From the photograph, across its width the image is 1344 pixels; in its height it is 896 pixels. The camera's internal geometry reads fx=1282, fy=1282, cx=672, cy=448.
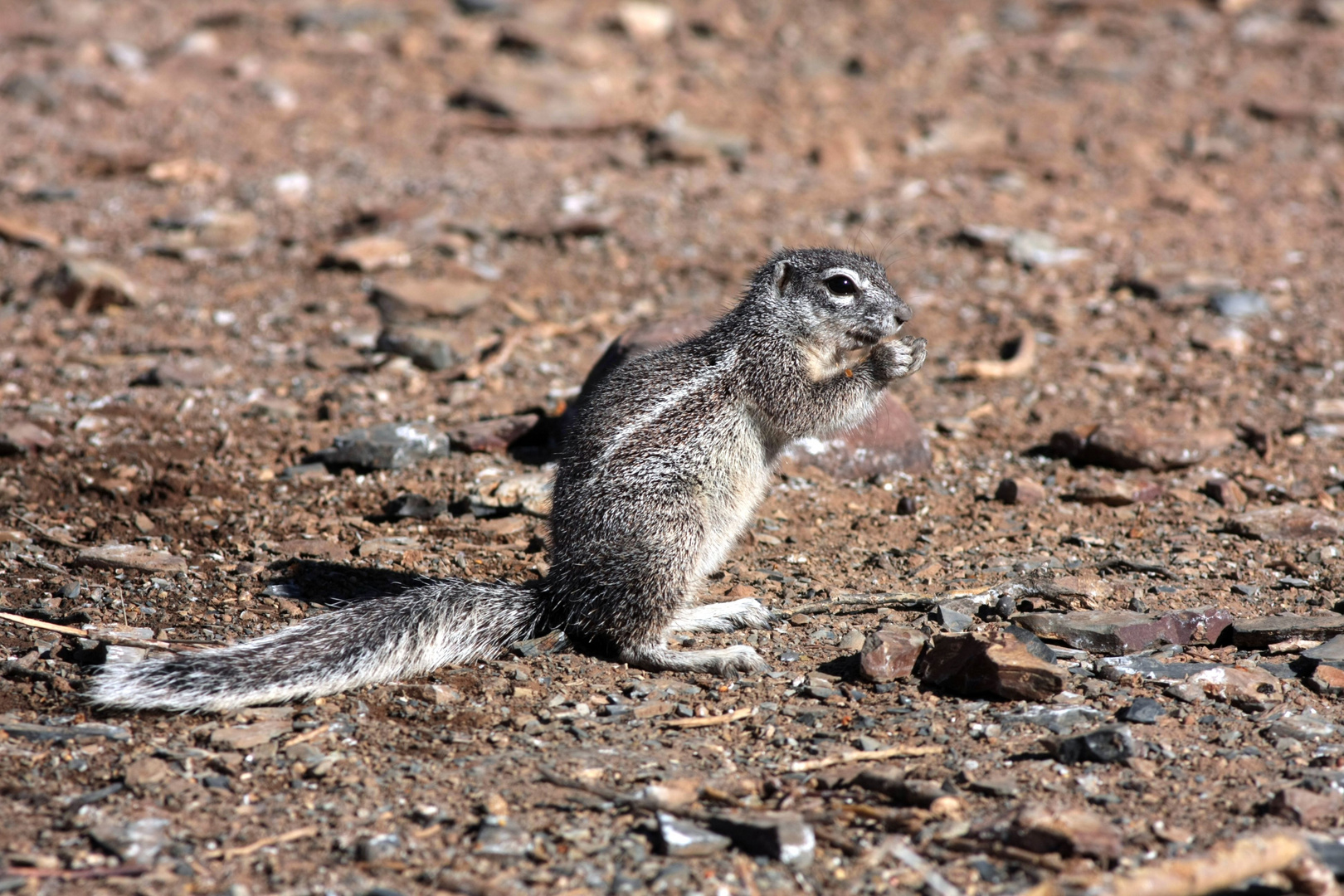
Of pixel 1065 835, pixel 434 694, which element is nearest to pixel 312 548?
pixel 434 694

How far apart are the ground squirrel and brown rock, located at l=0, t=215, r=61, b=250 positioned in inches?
241

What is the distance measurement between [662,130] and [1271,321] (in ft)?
18.0

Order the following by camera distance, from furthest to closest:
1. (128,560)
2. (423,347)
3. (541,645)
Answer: (423,347) → (128,560) → (541,645)

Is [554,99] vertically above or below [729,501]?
above

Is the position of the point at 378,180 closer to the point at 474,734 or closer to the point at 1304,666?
the point at 474,734

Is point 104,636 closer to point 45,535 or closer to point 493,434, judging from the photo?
point 45,535

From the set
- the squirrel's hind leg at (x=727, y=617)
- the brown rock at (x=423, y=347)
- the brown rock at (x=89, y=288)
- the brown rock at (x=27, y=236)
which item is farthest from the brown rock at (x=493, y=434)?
the brown rock at (x=27, y=236)

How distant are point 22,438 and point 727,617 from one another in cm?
414

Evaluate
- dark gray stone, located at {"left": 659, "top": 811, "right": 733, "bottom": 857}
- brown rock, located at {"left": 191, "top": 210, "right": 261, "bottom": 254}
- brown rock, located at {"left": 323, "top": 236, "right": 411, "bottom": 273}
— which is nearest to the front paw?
dark gray stone, located at {"left": 659, "top": 811, "right": 733, "bottom": 857}

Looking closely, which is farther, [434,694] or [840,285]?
[840,285]

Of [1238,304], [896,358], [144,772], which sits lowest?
[144,772]

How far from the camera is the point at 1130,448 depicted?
7.26 meters

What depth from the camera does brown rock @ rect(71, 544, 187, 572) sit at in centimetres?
576

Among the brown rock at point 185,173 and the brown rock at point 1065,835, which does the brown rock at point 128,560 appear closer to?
the brown rock at point 1065,835
